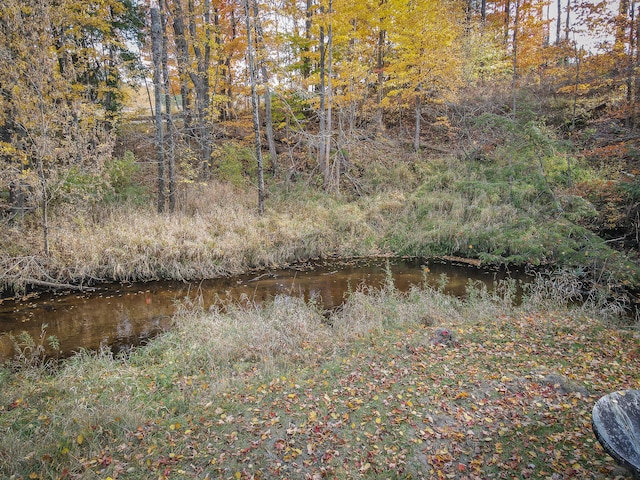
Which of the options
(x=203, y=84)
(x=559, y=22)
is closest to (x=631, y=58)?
(x=203, y=84)

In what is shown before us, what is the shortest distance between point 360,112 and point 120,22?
11849mm

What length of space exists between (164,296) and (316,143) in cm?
955

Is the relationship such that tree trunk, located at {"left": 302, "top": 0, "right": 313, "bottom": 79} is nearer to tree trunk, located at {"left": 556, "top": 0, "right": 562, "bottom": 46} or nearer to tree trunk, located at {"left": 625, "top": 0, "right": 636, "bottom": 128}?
→ tree trunk, located at {"left": 625, "top": 0, "right": 636, "bottom": 128}

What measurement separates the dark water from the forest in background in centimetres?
74

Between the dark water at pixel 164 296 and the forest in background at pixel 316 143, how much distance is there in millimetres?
743

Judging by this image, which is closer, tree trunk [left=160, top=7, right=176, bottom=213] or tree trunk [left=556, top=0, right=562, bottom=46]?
tree trunk [left=160, top=7, right=176, bottom=213]

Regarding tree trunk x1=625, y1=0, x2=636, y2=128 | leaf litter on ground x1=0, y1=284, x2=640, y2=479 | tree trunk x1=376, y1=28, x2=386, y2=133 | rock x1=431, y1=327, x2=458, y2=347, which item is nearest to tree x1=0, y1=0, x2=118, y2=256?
leaf litter on ground x1=0, y1=284, x2=640, y2=479

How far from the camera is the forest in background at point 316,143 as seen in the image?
32.2ft

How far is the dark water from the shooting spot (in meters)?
7.85

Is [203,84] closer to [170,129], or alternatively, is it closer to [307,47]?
[307,47]

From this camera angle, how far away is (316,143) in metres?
16.3

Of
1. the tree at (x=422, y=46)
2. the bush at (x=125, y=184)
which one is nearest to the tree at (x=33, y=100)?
the bush at (x=125, y=184)

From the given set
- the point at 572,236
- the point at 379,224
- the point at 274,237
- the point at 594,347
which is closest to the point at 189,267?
the point at 274,237

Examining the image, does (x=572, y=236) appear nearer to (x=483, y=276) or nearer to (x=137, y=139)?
(x=483, y=276)
